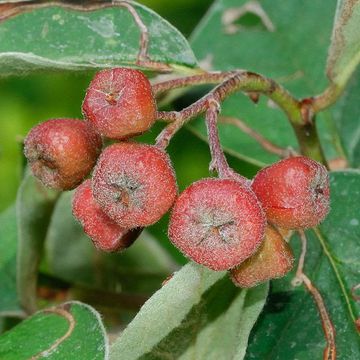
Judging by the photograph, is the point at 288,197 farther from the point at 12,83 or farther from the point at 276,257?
the point at 12,83

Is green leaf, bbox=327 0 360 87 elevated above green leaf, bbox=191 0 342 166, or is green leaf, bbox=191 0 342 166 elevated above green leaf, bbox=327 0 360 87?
green leaf, bbox=327 0 360 87

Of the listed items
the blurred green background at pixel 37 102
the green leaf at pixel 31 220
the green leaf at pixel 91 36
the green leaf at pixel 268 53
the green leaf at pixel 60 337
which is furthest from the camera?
the blurred green background at pixel 37 102

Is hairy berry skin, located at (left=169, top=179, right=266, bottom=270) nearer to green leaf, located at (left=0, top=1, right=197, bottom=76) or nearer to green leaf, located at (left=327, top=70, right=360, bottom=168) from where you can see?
green leaf, located at (left=0, top=1, right=197, bottom=76)

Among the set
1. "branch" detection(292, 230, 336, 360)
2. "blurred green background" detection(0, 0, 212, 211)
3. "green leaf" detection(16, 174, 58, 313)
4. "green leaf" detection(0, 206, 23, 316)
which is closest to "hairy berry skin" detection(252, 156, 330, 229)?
"branch" detection(292, 230, 336, 360)

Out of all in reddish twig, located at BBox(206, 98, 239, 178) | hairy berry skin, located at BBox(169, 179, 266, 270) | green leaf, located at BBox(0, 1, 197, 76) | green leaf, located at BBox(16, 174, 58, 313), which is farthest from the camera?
green leaf, located at BBox(16, 174, 58, 313)

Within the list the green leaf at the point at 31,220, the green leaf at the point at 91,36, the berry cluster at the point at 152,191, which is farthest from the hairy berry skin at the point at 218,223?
the green leaf at the point at 31,220

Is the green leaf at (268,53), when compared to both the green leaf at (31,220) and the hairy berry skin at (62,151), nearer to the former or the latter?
the green leaf at (31,220)

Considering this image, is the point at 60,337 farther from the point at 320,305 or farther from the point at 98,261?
the point at 98,261
